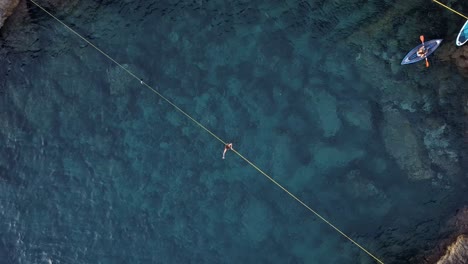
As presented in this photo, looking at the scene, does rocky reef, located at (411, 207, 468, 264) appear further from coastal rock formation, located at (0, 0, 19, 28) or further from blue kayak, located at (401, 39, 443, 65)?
coastal rock formation, located at (0, 0, 19, 28)

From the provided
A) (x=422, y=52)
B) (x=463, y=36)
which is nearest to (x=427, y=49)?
(x=422, y=52)

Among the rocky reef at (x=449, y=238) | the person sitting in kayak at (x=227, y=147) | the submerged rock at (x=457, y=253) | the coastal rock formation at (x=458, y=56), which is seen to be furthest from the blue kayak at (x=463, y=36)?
the person sitting in kayak at (x=227, y=147)

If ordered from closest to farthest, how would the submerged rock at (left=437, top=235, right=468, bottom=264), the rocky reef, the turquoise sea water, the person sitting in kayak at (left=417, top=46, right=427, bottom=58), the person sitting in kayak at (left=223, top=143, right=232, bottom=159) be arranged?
the submerged rock at (left=437, top=235, right=468, bottom=264), the rocky reef, the turquoise sea water, the person sitting in kayak at (left=417, top=46, right=427, bottom=58), the person sitting in kayak at (left=223, top=143, right=232, bottom=159)

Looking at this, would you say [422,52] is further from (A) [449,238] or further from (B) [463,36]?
(A) [449,238]

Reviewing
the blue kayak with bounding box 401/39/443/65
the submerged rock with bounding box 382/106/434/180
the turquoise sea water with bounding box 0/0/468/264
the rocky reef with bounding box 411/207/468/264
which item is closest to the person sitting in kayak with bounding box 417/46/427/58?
the blue kayak with bounding box 401/39/443/65

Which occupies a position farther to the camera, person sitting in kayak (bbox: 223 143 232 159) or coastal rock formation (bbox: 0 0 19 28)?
coastal rock formation (bbox: 0 0 19 28)

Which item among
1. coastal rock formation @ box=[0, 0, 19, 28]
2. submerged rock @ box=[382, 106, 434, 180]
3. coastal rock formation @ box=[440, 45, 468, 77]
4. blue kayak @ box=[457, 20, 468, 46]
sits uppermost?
coastal rock formation @ box=[0, 0, 19, 28]

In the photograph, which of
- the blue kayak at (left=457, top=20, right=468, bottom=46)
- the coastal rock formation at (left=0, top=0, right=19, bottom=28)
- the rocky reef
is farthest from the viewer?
the coastal rock formation at (left=0, top=0, right=19, bottom=28)
